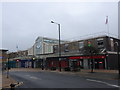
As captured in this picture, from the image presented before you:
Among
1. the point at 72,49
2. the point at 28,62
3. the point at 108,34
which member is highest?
the point at 108,34

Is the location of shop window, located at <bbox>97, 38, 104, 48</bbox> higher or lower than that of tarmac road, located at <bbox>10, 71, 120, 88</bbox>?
higher

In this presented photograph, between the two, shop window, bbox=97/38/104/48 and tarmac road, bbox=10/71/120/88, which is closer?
tarmac road, bbox=10/71/120/88

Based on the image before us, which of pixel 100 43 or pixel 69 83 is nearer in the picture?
pixel 69 83

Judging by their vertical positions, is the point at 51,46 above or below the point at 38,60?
above

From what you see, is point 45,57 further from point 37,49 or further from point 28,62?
point 28,62

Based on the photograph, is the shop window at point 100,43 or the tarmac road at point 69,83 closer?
the tarmac road at point 69,83

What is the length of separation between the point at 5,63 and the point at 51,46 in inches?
652

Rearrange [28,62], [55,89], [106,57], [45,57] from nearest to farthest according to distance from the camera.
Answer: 1. [55,89]
2. [106,57]
3. [45,57]
4. [28,62]

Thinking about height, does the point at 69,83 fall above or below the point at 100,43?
below

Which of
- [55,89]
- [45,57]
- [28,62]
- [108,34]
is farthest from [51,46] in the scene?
[55,89]

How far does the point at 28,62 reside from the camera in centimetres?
6631

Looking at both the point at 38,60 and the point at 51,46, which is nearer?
the point at 51,46

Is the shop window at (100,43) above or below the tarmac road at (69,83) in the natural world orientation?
above

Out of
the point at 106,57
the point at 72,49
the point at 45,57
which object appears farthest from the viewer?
the point at 45,57
